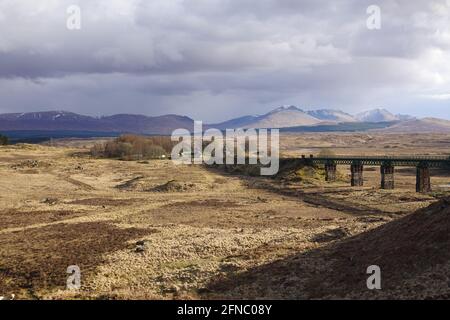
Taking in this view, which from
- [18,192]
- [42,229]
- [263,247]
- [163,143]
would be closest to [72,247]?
[42,229]

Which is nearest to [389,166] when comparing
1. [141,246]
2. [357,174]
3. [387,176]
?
[387,176]

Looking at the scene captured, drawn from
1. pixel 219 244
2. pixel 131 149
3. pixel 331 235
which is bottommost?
pixel 219 244

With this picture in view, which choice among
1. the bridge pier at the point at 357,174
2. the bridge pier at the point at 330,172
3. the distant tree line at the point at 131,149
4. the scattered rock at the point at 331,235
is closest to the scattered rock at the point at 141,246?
the scattered rock at the point at 331,235

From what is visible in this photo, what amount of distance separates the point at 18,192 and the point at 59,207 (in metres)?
16.4

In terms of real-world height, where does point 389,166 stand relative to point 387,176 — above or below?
above

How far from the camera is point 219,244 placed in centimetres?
3453

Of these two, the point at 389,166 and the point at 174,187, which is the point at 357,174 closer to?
the point at 389,166

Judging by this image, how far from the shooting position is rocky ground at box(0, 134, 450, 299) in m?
24.0

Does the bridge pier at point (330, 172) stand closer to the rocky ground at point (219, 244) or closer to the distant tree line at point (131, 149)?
the rocky ground at point (219, 244)

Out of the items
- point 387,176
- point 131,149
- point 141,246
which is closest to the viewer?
point 141,246

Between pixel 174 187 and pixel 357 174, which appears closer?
pixel 174 187

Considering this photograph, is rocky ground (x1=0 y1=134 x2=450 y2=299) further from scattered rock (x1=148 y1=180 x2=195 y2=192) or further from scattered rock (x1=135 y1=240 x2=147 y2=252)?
scattered rock (x1=148 y1=180 x2=195 y2=192)

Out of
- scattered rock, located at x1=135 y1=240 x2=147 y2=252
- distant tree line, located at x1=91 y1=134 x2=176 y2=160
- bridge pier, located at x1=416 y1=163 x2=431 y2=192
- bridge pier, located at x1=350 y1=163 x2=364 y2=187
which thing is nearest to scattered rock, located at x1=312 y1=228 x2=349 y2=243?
scattered rock, located at x1=135 y1=240 x2=147 y2=252
